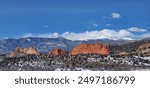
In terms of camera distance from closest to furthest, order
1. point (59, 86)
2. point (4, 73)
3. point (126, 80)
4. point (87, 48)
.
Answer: point (59, 86)
point (126, 80)
point (4, 73)
point (87, 48)

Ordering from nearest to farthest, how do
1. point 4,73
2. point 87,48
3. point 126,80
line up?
point 126,80, point 4,73, point 87,48

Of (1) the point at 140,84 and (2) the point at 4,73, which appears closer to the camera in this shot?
(1) the point at 140,84

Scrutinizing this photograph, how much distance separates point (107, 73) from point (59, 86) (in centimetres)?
599

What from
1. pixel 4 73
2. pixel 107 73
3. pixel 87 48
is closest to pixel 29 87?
pixel 107 73

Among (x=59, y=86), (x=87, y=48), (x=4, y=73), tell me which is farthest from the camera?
(x=87, y=48)

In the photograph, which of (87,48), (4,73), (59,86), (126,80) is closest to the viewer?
(59,86)

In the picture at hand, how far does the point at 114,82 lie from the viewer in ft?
109

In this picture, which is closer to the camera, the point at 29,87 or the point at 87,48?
the point at 29,87

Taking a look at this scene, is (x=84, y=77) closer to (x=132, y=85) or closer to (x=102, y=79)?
(x=102, y=79)

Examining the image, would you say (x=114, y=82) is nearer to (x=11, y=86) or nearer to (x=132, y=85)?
(x=132, y=85)

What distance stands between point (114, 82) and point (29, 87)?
6059 millimetres

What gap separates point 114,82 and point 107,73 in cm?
366

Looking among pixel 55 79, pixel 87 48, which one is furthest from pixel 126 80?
pixel 87 48

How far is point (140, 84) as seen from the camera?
110 ft
